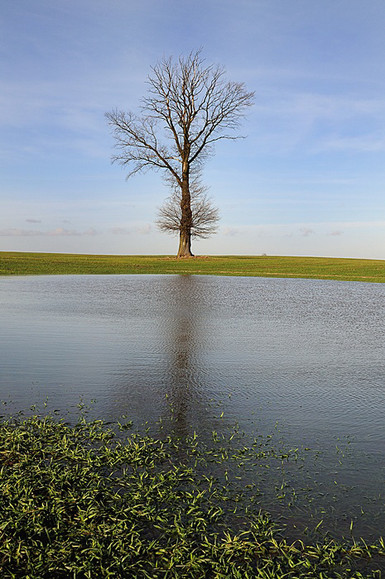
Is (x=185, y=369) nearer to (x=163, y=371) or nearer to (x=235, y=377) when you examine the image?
(x=163, y=371)

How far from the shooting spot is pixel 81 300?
15055 mm

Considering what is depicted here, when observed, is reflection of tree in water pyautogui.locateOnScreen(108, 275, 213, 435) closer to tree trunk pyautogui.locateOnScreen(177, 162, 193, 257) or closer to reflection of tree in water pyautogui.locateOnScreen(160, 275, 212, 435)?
reflection of tree in water pyautogui.locateOnScreen(160, 275, 212, 435)

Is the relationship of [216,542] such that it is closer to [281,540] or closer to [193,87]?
[281,540]

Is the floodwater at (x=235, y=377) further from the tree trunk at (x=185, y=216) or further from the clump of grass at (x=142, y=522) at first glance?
the tree trunk at (x=185, y=216)

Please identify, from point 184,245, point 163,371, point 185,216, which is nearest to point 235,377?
point 163,371

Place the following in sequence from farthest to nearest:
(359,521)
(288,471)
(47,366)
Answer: (47,366) < (288,471) < (359,521)

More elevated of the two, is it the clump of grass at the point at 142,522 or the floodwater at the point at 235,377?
the floodwater at the point at 235,377

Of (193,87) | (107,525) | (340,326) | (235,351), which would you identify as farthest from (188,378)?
(193,87)

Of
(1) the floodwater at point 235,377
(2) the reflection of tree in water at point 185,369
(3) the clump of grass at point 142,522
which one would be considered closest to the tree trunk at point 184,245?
(2) the reflection of tree in water at point 185,369

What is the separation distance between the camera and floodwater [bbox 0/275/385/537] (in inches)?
150

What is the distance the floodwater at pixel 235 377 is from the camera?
3812mm

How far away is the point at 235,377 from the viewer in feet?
20.4

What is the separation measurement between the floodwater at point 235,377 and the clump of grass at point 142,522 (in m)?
0.36

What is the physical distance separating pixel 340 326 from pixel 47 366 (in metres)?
6.53
